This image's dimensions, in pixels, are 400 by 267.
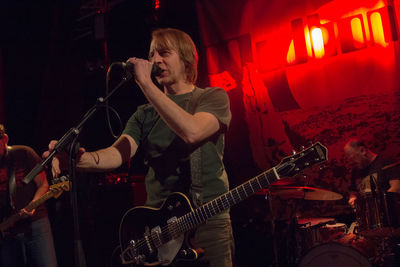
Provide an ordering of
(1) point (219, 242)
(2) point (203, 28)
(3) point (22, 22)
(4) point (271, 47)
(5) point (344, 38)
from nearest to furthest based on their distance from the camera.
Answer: (1) point (219, 242), (5) point (344, 38), (4) point (271, 47), (2) point (203, 28), (3) point (22, 22)

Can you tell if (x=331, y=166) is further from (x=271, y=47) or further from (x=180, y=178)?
(x=180, y=178)

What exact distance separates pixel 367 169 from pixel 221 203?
7.37 ft

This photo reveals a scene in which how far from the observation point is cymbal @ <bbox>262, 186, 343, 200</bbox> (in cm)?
335

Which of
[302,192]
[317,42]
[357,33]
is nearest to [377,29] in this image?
[357,33]

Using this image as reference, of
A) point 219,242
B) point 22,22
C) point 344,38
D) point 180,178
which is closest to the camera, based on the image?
point 219,242

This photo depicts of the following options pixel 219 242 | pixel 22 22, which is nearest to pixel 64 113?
pixel 22 22

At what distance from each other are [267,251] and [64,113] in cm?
308

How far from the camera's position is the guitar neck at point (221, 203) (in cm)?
205

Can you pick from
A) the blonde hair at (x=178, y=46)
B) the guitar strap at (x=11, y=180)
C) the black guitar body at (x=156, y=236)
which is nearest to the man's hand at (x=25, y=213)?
the guitar strap at (x=11, y=180)

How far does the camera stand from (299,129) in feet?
13.0

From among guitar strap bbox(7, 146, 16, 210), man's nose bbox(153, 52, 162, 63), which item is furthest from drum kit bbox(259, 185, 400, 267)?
guitar strap bbox(7, 146, 16, 210)

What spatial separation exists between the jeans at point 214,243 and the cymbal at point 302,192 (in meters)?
1.31

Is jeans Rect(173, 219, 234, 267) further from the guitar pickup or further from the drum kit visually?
the drum kit

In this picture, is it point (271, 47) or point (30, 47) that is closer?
point (271, 47)
